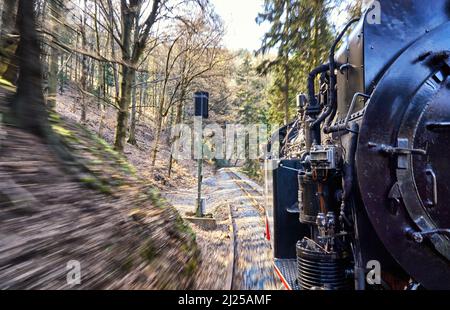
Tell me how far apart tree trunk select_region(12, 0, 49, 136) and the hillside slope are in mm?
175

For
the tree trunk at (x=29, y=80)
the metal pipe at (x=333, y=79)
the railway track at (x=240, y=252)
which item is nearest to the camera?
the metal pipe at (x=333, y=79)

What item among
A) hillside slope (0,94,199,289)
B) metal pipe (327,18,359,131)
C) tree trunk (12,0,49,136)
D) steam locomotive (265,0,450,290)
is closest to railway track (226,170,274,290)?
hillside slope (0,94,199,289)

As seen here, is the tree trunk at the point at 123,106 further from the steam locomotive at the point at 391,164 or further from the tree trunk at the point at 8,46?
the steam locomotive at the point at 391,164

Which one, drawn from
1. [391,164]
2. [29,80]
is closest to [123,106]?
[29,80]

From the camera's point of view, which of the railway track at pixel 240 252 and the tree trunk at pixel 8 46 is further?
the tree trunk at pixel 8 46

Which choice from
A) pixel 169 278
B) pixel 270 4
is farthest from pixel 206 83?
pixel 169 278

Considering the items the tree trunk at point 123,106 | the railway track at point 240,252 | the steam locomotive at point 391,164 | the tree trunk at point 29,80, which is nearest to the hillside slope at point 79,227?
the tree trunk at point 29,80

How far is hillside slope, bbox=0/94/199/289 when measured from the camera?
2.84m

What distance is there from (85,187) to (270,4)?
12.8m

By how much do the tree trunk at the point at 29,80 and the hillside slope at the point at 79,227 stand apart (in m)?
0.17

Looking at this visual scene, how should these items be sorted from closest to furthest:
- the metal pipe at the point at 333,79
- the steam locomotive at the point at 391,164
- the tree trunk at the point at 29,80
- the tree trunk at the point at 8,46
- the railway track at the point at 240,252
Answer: the steam locomotive at the point at 391,164 → the metal pipe at the point at 333,79 → the tree trunk at the point at 29,80 → the railway track at the point at 240,252 → the tree trunk at the point at 8,46

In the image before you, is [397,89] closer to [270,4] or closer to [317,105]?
[317,105]

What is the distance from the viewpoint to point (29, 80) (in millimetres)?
4227

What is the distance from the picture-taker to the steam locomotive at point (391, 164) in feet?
9.17
